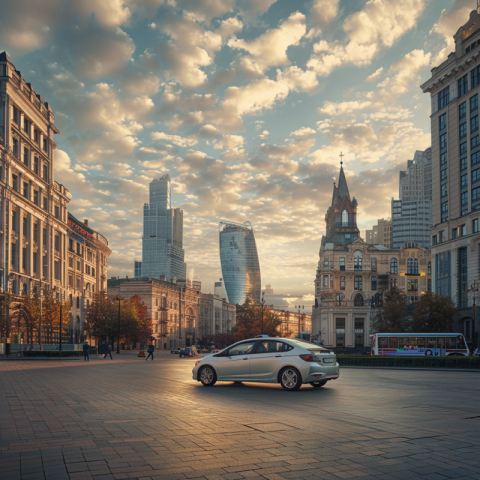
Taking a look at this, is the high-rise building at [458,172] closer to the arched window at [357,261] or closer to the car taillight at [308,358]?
the arched window at [357,261]

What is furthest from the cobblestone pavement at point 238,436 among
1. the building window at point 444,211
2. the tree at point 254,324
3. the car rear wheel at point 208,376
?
the tree at point 254,324

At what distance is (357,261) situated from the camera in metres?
93.8

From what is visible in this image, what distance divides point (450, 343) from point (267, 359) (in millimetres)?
38064

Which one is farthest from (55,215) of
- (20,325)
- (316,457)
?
(316,457)

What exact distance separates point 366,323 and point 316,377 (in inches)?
3047

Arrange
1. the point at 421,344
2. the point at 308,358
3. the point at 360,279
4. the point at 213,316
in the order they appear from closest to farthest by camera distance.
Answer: the point at 308,358 → the point at 421,344 → the point at 360,279 → the point at 213,316

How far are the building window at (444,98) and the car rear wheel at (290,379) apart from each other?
6033 cm

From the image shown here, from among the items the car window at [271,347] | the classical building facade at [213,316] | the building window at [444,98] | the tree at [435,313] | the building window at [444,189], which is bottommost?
the classical building facade at [213,316]

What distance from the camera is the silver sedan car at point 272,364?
1566cm

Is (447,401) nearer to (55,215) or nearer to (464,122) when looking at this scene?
(464,122)

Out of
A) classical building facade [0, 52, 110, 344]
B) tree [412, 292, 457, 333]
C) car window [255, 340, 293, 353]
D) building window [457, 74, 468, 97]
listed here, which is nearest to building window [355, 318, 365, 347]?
tree [412, 292, 457, 333]

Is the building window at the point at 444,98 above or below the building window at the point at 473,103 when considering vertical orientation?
above

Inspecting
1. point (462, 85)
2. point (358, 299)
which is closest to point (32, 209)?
point (462, 85)

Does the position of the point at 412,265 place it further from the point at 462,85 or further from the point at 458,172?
the point at 462,85
